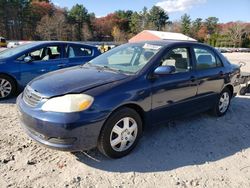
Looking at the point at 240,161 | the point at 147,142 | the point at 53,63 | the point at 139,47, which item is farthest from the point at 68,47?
the point at 240,161

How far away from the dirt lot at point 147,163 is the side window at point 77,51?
311 cm

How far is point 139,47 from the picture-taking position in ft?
14.9

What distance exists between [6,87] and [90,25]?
3269 inches

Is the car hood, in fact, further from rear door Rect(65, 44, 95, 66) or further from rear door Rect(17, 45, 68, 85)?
rear door Rect(65, 44, 95, 66)

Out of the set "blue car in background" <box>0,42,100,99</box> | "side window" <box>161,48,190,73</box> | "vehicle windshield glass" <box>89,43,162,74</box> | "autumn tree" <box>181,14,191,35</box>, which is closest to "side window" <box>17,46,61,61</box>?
"blue car in background" <box>0,42,100,99</box>

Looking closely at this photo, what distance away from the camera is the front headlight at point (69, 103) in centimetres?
316

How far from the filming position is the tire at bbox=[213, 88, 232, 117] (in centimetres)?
547

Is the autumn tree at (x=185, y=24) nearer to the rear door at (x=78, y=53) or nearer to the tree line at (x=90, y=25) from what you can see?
the tree line at (x=90, y=25)

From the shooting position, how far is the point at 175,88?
13.9ft

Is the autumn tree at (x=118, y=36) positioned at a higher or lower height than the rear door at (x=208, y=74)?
higher

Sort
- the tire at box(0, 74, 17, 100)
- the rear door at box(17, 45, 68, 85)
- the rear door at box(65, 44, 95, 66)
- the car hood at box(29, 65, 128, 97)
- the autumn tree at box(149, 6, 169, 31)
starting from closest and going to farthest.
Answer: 1. the car hood at box(29, 65, 128, 97)
2. the tire at box(0, 74, 17, 100)
3. the rear door at box(17, 45, 68, 85)
4. the rear door at box(65, 44, 95, 66)
5. the autumn tree at box(149, 6, 169, 31)

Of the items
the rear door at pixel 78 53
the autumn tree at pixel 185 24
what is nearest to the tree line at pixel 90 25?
the autumn tree at pixel 185 24

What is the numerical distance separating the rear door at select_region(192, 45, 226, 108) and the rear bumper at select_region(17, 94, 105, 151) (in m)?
2.29

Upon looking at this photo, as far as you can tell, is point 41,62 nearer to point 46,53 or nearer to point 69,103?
point 46,53
